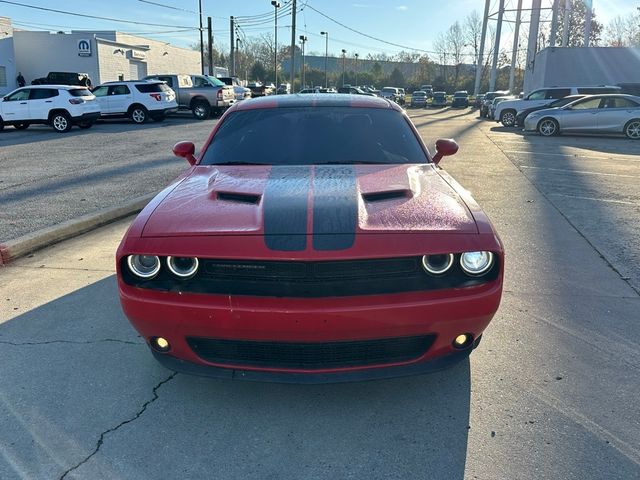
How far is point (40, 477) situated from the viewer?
2.30 m

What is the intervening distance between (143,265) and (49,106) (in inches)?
741

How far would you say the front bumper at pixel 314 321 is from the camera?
7.85ft

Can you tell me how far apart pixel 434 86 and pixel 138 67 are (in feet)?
189

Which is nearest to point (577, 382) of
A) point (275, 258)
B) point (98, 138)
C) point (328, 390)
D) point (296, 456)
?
point (328, 390)

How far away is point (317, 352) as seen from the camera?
2521 millimetres

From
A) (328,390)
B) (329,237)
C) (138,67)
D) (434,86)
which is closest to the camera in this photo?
(329,237)

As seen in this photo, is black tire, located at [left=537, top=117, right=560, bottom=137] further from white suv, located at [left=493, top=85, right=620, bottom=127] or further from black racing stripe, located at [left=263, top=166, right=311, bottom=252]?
black racing stripe, located at [left=263, top=166, right=311, bottom=252]

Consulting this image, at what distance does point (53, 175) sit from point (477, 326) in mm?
9367

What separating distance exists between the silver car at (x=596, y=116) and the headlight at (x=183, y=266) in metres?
18.1

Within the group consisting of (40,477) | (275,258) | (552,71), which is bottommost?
(40,477)

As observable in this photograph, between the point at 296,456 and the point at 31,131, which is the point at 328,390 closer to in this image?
the point at 296,456

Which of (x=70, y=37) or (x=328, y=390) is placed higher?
(x=70, y=37)

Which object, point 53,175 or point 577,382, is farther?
point 53,175

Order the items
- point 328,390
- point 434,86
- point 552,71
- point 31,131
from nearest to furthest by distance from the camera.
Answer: point 328,390 → point 31,131 → point 552,71 → point 434,86
